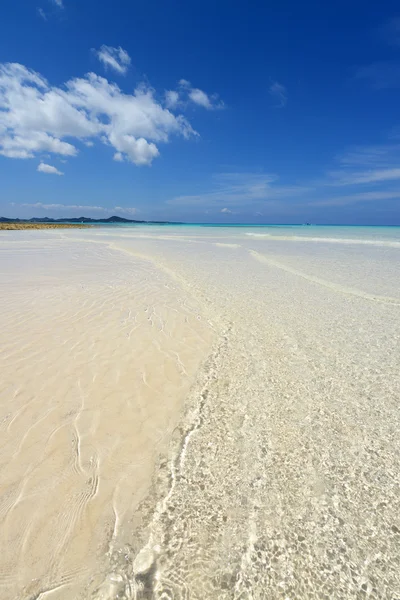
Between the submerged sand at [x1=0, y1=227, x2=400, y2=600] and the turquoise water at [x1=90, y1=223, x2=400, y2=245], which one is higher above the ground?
the submerged sand at [x1=0, y1=227, x2=400, y2=600]

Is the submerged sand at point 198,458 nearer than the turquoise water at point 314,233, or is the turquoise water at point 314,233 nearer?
the submerged sand at point 198,458

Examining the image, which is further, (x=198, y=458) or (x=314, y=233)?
(x=314, y=233)

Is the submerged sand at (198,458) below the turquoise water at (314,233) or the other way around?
the other way around

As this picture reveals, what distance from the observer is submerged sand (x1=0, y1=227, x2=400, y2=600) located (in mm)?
2158

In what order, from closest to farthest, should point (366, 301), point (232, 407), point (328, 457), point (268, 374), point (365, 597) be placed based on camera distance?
point (365, 597), point (328, 457), point (232, 407), point (268, 374), point (366, 301)

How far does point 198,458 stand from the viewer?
317cm

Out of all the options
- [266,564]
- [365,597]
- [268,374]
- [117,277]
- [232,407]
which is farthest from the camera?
[117,277]

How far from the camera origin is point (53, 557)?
2.22m

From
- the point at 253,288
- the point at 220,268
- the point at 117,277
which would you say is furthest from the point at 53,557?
the point at 220,268

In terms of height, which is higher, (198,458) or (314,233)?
(198,458)

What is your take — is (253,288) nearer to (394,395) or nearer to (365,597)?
(394,395)

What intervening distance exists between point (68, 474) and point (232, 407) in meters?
2.03

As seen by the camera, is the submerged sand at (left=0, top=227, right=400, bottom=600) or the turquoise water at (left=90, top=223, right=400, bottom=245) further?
the turquoise water at (left=90, top=223, right=400, bottom=245)

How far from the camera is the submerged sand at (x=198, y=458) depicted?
2158 mm
